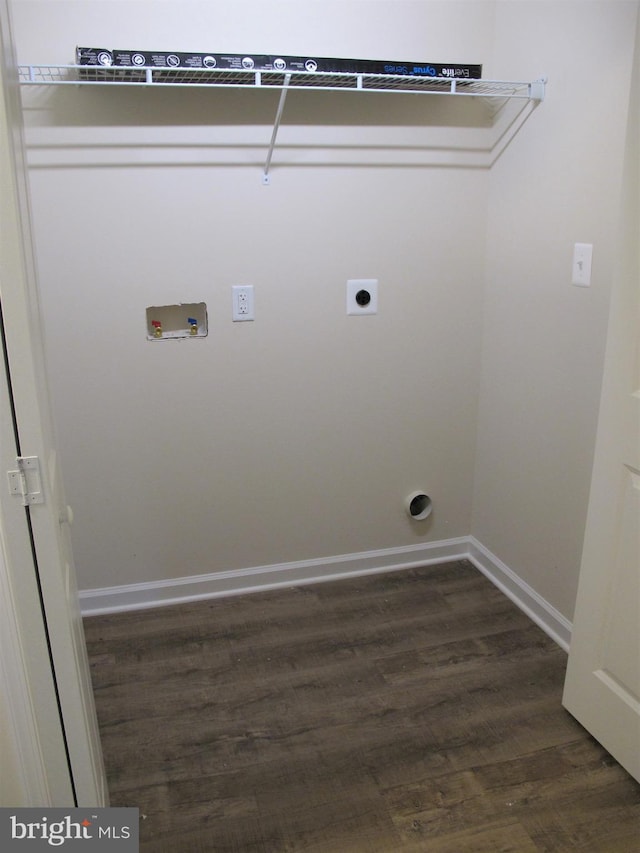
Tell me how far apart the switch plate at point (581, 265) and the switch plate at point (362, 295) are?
70 cm

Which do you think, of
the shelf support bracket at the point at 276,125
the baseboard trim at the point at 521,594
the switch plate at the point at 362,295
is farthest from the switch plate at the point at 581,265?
the baseboard trim at the point at 521,594

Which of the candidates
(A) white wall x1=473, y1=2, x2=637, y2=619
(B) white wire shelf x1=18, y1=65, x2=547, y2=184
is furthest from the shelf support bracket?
(A) white wall x1=473, y1=2, x2=637, y2=619

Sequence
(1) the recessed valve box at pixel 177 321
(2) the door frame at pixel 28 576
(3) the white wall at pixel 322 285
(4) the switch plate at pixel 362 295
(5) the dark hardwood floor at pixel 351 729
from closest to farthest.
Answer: (2) the door frame at pixel 28 576, (5) the dark hardwood floor at pixel 351 729, (3) the white wall at pixel 322 285, (1) the recessed valve box at pixel 177 321, (4) the switch plate at pixel 362 295

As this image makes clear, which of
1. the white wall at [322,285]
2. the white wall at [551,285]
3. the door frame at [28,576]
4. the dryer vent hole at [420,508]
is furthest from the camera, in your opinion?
the dryer vent hole at [420,508]

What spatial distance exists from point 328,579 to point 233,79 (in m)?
1.83

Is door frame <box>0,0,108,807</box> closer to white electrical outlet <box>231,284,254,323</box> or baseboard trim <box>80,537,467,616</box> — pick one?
white electrical outlet <box>231,284,254,323</box>

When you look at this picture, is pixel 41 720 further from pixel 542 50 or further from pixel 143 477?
pixel 542 50

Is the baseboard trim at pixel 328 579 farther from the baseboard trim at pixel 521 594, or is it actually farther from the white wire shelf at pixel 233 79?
the white wire shelf at pixel 233 79

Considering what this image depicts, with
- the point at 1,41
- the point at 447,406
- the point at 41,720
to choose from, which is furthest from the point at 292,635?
the point at 1,41

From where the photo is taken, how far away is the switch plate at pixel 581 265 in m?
2.15

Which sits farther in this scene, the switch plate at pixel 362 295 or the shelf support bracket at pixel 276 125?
the switch plate at pixel 362 295

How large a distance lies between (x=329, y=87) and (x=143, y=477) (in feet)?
4.74

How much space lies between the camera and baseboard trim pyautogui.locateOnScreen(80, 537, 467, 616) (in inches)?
105

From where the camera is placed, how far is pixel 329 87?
223 centimetres
